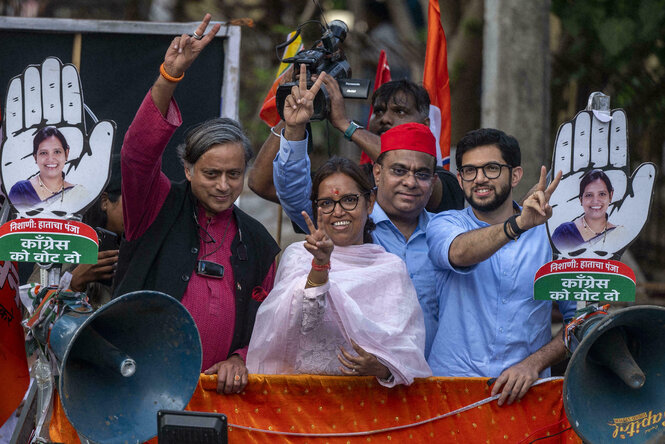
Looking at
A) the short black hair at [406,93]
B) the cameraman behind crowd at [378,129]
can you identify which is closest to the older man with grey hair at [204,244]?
the cameraman behind crowd at [378,129]

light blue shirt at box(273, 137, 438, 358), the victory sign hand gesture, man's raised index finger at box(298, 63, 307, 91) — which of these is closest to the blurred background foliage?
light blue shirt at box(273, 137, 438, 358)

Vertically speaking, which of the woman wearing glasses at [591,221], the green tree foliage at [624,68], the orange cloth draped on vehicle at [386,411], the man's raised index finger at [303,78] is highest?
the green tree foliage at [624,68]

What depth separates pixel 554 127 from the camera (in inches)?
363

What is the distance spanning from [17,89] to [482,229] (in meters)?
1.68

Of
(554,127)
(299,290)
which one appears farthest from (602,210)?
(554,127)

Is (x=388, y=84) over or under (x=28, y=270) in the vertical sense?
over

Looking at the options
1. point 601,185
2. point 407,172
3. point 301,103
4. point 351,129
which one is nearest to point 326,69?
point 351,129

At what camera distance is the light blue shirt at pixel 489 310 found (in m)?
3.41

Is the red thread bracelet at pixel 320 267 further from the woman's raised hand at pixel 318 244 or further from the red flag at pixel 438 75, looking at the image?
the red flag at pixel 438 75

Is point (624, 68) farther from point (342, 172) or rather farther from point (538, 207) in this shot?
point (538, 207)

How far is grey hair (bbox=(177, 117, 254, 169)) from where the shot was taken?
3402 mm

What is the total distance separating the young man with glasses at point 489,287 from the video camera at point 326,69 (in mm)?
625

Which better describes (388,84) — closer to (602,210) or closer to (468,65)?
(602,210)

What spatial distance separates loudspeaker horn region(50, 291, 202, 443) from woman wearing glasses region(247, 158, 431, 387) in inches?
12.9
